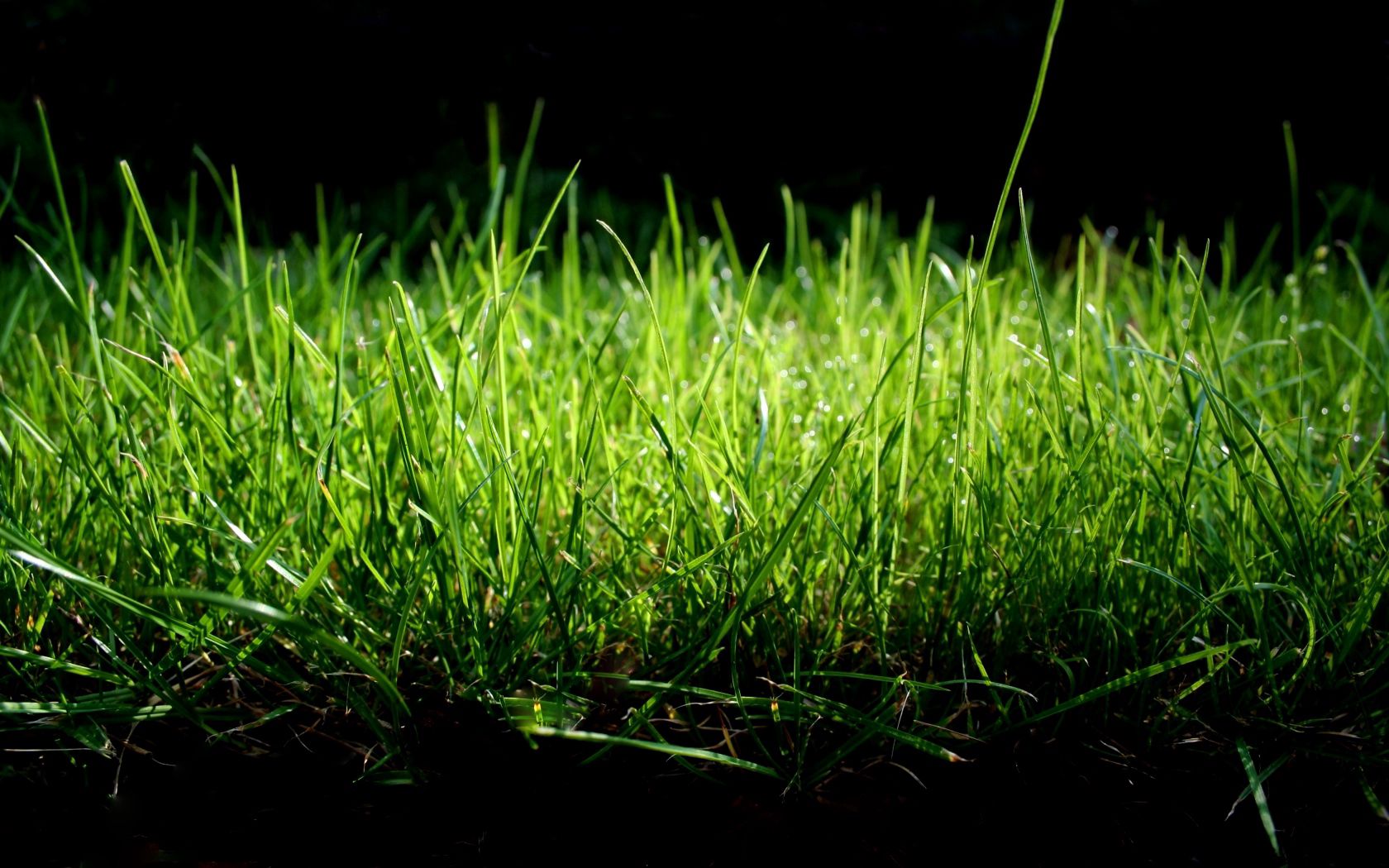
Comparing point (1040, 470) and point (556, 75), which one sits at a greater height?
point (556, 75)

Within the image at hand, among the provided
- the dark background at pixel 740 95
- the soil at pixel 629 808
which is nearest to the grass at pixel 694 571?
the soil at pixel 629 808

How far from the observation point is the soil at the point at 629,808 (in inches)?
25.5

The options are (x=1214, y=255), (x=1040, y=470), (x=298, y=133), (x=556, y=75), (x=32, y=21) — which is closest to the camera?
(x=1040, y=470)

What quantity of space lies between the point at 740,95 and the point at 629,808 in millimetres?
2646

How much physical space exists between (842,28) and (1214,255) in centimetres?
154

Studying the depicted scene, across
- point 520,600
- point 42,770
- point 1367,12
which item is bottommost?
point 42,770

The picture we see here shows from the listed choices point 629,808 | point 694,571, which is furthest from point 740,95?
point 629,808

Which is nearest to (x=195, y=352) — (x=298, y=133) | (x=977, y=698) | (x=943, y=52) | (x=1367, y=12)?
(x=977, y=698)

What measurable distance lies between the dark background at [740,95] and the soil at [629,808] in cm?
231

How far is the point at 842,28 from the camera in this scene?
114 inches

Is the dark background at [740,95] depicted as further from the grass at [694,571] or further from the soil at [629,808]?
the soil at [629,808]

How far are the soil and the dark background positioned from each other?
91.1 inches

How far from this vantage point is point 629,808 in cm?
68

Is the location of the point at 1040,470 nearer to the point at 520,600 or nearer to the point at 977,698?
the point at 977,698
